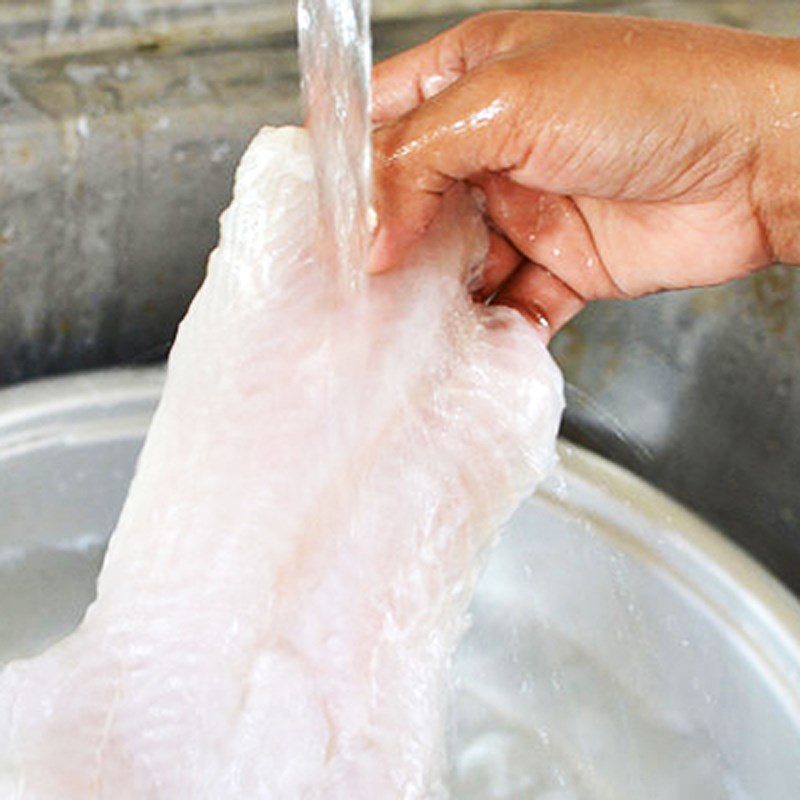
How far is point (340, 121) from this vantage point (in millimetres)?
716

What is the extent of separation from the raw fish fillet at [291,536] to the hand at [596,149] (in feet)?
0.17

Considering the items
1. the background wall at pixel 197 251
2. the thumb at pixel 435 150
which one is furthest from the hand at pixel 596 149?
the background wall at pixel 197 251

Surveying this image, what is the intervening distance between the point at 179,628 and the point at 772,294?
0.57m

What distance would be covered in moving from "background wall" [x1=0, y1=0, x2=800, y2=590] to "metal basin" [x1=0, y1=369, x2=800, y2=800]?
6cm

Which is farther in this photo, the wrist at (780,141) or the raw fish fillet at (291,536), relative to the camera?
the wrist at (780,141)

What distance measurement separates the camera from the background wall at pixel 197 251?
93 cm

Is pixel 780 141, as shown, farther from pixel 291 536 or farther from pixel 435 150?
pixel 291 536

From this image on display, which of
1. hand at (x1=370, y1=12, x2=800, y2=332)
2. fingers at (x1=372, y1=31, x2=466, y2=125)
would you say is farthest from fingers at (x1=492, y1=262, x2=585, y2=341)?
fingers at (x1=372, y1=31, x2=466, y2=125)

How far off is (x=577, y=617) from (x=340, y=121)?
418 millimetres

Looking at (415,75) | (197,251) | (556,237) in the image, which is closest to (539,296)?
(556,237)

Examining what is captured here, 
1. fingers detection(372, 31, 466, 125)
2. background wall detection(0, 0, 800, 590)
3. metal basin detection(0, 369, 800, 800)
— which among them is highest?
fingers detection(372, 31, 466, 125)

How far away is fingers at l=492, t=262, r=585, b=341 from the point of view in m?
0.85

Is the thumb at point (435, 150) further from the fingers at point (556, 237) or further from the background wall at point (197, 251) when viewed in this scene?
the background wall at point (197, 251)

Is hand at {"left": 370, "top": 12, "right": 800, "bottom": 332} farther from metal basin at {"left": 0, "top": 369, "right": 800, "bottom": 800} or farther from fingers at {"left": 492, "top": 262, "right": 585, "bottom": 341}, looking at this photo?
metal basin at {"left": 0, "top": 369, "right": 800, "bottom": 800}
